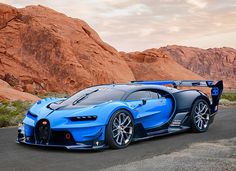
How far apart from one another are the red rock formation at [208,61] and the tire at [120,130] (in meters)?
122

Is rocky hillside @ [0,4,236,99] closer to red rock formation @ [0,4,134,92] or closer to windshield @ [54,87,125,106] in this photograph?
red rock formation @ [0,4,134,92]

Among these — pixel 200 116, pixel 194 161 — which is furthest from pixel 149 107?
pixel 194 161

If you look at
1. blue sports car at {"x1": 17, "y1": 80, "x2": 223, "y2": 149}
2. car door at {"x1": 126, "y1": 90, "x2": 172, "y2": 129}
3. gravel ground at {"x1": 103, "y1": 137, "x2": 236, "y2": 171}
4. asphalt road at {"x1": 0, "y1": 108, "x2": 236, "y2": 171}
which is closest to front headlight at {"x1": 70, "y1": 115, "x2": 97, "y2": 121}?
blue sports car at {"x1": 17, "y1": 80, "x2": 223, "y2": 149}

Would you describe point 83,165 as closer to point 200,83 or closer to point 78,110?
point 78,110

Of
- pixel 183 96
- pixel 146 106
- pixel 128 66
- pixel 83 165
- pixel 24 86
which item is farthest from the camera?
pixel 128 66

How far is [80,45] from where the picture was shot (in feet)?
141

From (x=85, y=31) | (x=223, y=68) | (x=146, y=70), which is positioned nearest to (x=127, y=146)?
(x=85, y=31)

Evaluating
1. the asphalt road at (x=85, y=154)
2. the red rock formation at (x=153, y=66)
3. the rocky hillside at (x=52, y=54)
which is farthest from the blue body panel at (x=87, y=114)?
the red rock formation at (x=153, y=66)

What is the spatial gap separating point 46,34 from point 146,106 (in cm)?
3319

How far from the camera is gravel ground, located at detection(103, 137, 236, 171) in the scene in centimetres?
638

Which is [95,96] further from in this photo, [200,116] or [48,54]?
[48,54]

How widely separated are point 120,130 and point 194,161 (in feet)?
6.04

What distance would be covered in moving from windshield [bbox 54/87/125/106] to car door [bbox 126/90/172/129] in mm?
276

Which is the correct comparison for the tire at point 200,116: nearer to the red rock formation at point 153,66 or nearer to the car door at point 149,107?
the car door at point 149,107
